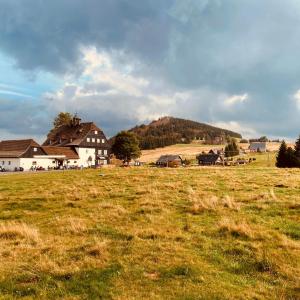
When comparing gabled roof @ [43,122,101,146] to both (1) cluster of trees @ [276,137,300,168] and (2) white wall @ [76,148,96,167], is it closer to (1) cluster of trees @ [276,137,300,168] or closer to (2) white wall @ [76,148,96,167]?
(2) white wall @ [76,148,96,167]

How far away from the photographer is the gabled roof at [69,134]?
109 m

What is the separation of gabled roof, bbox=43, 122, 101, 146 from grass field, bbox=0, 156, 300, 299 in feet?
290

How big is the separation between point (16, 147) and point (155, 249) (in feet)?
288

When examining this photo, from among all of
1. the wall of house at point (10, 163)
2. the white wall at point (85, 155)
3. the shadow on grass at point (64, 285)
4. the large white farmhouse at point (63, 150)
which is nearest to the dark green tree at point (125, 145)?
the white wall at point (85, 155)

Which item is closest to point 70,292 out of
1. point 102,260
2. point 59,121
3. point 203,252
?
point 102,260

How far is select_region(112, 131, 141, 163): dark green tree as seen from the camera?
104 m

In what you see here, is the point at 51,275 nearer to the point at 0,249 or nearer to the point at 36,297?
the point at 36,297

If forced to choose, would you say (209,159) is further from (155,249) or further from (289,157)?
(155,249)

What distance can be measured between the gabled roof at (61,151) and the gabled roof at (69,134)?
2.98 metres

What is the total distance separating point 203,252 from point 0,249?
6.74 m

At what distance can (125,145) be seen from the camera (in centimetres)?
10338

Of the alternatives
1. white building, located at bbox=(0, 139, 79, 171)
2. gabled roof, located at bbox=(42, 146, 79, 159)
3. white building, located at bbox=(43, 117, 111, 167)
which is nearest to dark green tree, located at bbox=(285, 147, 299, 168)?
white building, located at bbox=(43, 117, 111, 167)

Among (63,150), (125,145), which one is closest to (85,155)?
(63,150)

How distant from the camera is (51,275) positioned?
33.2ft
